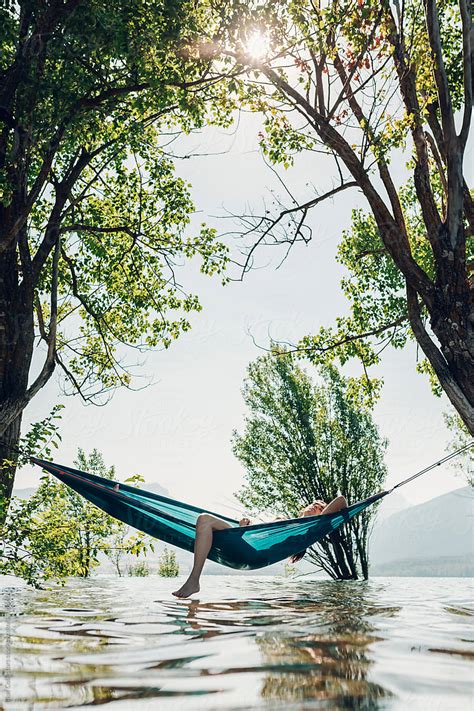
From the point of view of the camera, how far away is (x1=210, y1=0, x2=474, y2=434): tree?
531cm

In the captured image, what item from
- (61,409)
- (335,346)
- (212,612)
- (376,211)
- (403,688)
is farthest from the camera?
(335,346)

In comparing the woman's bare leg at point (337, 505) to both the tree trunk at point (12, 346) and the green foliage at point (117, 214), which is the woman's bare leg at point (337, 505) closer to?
the tree trunk at point (12, 346)

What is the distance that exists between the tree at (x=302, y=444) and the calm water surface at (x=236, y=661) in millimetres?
9251

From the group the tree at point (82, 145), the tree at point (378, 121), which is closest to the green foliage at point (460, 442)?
the tree at point (82, 145)

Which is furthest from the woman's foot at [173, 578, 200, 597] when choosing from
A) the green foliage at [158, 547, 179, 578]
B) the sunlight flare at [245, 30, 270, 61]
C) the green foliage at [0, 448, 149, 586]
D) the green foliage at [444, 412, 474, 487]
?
the green foliage at [444, 412, 474, 487]

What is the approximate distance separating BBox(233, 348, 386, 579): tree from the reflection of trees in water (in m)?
9.69

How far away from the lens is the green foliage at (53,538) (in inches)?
192

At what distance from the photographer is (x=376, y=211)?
19.2 feet

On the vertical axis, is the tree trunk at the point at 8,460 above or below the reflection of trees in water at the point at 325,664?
above

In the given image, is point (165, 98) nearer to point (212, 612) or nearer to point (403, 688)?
point (212, 612)

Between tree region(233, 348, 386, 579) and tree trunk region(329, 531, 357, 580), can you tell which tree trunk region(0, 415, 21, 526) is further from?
tree region(233, 348, 386, 579)

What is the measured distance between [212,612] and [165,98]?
4227 mm

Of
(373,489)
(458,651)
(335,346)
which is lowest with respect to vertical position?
(458,651)

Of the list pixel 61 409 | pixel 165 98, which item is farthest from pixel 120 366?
pixel 165 98
